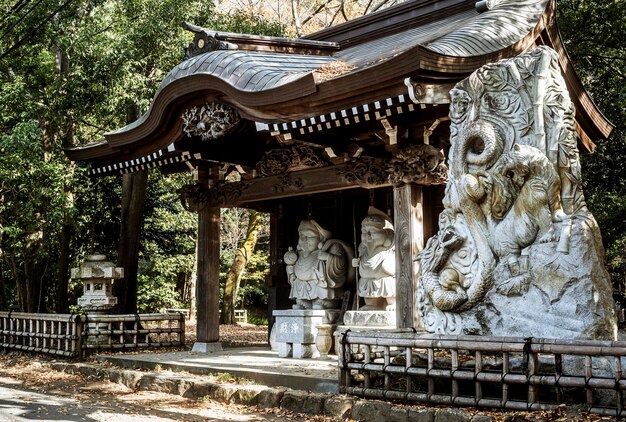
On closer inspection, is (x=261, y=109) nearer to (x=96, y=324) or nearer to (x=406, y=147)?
(x=406, y=147)

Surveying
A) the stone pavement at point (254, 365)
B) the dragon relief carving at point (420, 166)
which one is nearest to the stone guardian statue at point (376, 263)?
the stone pavement at point (254, 365)

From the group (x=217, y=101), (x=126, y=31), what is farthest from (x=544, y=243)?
(x=126, y=31)

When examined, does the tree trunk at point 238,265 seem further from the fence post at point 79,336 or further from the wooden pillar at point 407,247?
the wooden pillar at point 407,247

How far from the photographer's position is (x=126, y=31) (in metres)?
14.4

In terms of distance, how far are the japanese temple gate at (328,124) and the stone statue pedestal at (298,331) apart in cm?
164

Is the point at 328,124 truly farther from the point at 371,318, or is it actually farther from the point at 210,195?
the point at 210,195

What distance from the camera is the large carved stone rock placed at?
6.25 m

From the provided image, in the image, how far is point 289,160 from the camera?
37.6 feet

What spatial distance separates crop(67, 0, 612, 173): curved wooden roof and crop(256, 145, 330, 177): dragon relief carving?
1341mm

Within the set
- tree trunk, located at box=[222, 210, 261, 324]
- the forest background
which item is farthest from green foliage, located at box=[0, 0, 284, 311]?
tree trunk, located at box=[222, 210, 261, 324]

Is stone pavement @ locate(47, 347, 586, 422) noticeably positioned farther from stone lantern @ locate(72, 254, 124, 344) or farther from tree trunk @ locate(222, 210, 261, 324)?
tree trunk @ locate(222, 210, 261, 324)

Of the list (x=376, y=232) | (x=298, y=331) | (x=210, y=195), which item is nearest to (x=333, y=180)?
(x=376, y=232)

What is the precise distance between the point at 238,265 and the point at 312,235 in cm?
1214

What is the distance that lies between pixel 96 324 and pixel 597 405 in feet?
31.8
